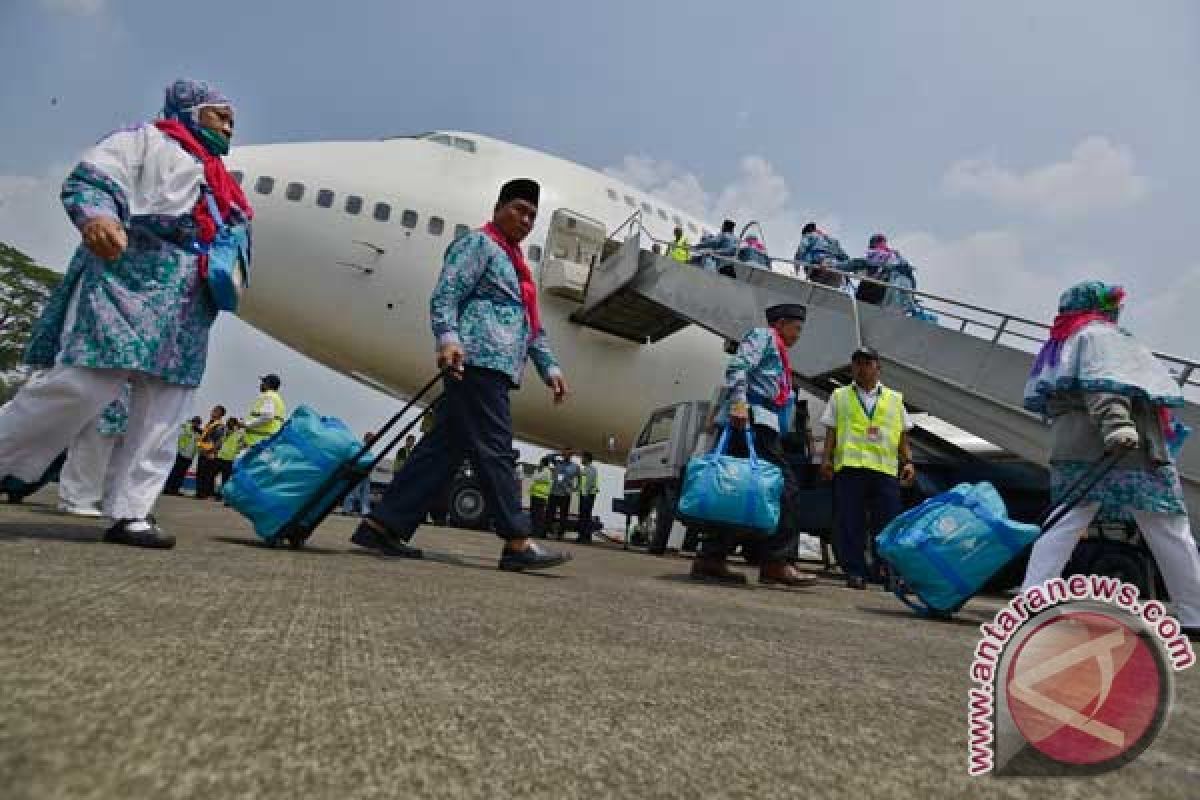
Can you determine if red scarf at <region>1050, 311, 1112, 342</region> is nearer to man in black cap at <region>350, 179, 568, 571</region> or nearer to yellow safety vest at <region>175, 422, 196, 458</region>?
man in black cap at <region>350, 179, 568, 571</region>

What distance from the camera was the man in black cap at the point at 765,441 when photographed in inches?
149

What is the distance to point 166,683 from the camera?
803mm

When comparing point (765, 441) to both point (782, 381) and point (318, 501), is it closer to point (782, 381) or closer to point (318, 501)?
point (782, 381)

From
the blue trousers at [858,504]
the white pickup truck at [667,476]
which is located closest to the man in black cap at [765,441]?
the blue trousers at [858,504]

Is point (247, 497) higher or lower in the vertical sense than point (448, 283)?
lower

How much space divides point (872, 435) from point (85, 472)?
160 inches

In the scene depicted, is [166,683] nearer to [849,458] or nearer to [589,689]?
[589,689]

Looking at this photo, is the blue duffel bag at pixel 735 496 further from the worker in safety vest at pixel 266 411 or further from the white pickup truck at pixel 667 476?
the worker in safety vest at pixel 266 411

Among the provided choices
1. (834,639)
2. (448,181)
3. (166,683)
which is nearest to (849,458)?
(834,639)

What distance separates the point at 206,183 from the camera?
7.89 feet

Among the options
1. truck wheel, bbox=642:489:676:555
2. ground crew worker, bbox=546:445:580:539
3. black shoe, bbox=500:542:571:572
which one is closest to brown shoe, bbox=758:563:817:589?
black shoe, bbox=500:542:571:572

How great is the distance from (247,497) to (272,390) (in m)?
5.14

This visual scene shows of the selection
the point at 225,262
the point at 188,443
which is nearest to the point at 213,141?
the point at 225,262

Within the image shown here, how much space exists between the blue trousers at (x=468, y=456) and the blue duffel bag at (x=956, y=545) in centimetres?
149
